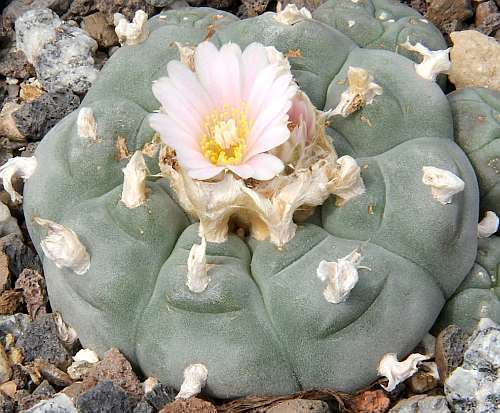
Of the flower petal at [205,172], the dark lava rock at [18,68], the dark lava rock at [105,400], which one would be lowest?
the dark lava rock at [105,400]

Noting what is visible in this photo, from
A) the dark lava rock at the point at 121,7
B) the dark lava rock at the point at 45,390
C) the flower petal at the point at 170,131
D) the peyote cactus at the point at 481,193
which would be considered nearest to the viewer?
the flower petal at the point at 170,131

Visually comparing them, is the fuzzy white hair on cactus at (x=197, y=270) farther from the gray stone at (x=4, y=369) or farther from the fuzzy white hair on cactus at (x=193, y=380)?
the gray stone at (x=4, y=369)

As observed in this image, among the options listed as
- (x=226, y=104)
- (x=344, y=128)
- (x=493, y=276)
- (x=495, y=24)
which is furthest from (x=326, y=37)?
(x=495, y=24)

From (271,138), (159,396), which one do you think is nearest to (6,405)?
(159,396)

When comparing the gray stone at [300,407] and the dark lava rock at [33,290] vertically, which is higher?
the dark lava rock at [33,290]

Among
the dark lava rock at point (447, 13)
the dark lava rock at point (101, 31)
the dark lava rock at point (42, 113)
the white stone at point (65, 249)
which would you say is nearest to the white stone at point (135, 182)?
the white stone at point (65, 249)

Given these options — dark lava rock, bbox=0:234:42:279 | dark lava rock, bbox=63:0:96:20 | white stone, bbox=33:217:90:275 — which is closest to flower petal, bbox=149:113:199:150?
white stone, bbox=33:217:90:275
